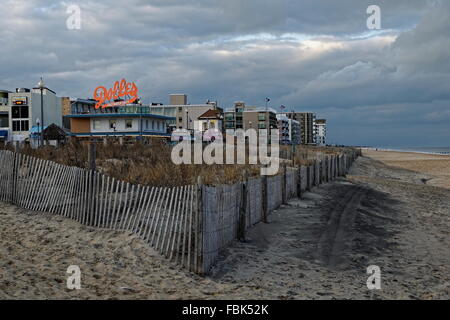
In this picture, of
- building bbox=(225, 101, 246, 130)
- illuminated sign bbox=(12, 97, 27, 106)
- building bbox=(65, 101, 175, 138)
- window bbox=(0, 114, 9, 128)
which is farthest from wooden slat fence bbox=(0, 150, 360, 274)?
building bbox=(225, 101, 246, 130)

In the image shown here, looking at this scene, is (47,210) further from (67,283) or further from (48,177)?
(67,283)

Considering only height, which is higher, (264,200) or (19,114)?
(19,114)

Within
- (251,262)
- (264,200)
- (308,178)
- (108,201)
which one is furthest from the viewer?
(308,178)

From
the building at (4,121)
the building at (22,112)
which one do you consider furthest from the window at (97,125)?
the building at (4,121)

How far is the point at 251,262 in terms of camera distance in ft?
31.3

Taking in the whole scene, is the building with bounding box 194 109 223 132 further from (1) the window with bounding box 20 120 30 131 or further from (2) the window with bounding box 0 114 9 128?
(2) the window with bounding box 0 114 9 128

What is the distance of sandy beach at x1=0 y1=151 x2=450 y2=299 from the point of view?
7488 mm

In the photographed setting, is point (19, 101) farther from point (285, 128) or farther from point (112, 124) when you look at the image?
point (285, 128)

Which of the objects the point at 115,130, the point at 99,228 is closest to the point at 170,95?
the point at 115,130

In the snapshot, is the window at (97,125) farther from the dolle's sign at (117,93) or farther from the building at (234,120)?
the building at (234,120)

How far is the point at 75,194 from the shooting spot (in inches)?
449

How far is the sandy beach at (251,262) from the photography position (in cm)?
749

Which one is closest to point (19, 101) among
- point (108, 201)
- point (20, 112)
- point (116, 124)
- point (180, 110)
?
point (20, 112)
